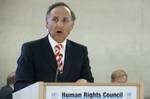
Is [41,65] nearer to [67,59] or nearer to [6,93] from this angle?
[67,59]

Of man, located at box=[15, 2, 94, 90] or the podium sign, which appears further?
man, located at box=[15, 2, 94, 90]

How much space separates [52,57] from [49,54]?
0.04m

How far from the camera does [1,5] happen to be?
768 centimetres

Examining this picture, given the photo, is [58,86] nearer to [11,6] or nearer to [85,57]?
[85,57]

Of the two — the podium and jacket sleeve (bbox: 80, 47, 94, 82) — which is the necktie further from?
the podium

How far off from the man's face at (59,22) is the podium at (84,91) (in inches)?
22.7

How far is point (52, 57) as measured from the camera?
3115 mm

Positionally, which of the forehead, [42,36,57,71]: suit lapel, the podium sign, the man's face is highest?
the forehead

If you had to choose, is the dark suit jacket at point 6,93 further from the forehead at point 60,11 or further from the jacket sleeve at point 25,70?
the forehead at point 60,11

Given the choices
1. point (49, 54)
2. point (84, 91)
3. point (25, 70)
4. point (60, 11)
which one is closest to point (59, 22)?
point (60, 11)

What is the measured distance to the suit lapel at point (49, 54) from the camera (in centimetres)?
310

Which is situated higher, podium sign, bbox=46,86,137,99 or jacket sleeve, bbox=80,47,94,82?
jacket sleeve, bbox=80,47,94,82

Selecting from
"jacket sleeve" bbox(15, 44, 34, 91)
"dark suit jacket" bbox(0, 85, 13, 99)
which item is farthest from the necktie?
"dark suit jacket" bbox(0, 85, 13, 99)

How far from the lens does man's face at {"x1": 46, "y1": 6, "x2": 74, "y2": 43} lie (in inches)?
122
